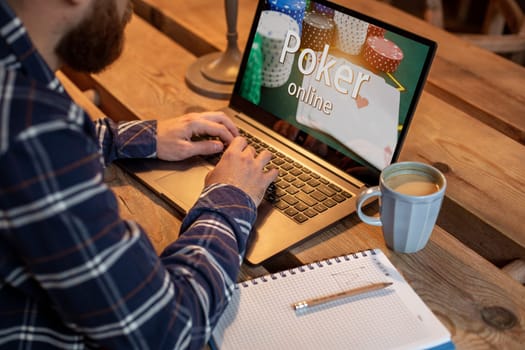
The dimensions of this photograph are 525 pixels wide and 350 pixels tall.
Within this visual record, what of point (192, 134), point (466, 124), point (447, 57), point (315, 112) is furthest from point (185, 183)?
point (447, 57)

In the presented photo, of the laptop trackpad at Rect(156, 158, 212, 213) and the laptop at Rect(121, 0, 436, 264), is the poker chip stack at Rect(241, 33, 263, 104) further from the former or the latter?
the laptop trackpad at Rect(156, 158, 212, 213)

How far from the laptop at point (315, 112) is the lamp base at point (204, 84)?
0.40 feet

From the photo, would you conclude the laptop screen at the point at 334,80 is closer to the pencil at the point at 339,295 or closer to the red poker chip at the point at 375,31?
the red poker chip at the point at 375,31

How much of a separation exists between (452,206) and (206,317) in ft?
1.75

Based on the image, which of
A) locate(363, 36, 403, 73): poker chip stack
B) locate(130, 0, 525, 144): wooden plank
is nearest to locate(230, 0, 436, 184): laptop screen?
locate(363, 36, 403, 73): poker chip stack

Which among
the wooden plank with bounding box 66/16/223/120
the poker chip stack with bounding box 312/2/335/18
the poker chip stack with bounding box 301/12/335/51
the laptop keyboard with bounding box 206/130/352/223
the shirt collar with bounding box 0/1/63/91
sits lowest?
the wooden plank with bounding box 66/16/223/120

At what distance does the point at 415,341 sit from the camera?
736 mm

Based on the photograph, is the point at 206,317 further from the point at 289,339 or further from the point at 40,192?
the point at 40,192

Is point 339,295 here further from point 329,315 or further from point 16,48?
point 16,48

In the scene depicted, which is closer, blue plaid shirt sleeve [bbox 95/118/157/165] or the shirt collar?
the shirt collar

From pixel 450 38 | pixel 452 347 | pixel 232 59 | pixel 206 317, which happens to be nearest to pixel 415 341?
pixel 452 347

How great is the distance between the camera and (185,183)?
3.43ft

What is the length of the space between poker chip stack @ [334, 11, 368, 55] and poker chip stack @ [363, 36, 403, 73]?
0.02 m

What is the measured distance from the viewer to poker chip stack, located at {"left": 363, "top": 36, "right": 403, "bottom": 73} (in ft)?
3.18
